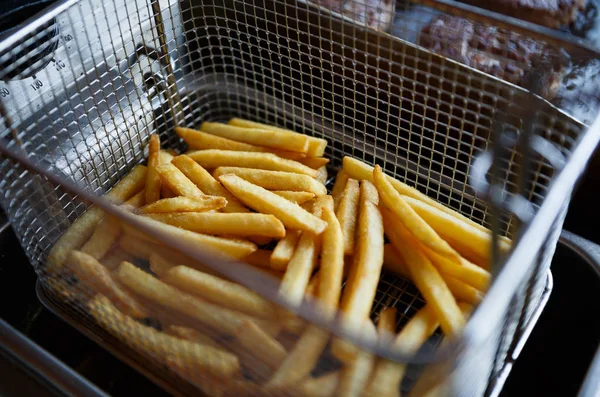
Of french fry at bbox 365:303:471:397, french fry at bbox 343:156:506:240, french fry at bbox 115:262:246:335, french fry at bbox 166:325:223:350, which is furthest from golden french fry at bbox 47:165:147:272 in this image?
french fry at bbox 365:303:471:397

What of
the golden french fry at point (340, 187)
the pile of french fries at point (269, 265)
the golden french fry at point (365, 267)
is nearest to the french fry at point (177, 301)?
the pile of french fries at point (269, 265)

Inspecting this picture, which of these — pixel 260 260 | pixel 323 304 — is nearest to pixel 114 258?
pixel 260 260

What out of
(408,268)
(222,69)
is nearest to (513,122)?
(408,268)

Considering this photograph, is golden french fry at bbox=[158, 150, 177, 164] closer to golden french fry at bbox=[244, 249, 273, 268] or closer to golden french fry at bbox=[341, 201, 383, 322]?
golden french fry at bbox=[244, 249, 273, 268]

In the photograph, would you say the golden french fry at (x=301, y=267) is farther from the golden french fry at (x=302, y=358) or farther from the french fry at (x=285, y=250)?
the golden french fry at (x=302, y=358)

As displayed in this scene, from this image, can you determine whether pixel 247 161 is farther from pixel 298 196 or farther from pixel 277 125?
pixel 277 125

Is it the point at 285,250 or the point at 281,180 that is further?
the point at 281,180

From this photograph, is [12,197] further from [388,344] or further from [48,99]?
[388,344]
